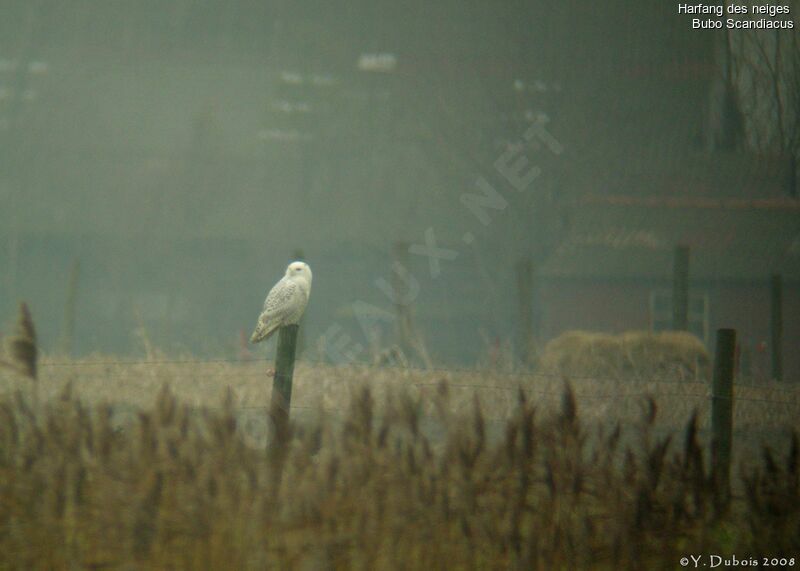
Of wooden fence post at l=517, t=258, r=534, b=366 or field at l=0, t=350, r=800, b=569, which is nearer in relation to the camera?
field at l=0, t=350, r=800, b=569

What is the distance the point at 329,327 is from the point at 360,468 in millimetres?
22877

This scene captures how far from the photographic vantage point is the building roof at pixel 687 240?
20297 mm

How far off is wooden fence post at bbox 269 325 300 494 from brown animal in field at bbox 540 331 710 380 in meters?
7.17

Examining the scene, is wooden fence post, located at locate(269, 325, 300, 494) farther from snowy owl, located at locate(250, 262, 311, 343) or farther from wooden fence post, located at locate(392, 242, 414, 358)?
wooden fence post, located at locate(392, 242, 414, 358)

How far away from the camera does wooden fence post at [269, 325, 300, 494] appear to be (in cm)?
330

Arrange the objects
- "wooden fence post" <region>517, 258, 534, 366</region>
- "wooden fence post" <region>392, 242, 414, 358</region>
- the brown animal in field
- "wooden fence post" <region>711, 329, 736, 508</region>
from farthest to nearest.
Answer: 1. "wooden fence post" <region>517, 258, 534, 366</region>
2. "wooden fence post" <region>392, 242, 414, 358</region>
3. the brown animal in field
4. "wooden fence post" <region>711, 329, 736, 508</region>

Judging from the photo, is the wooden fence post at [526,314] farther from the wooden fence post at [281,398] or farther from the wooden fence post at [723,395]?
the wooden fence post at [281,398]

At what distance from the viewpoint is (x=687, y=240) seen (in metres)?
20.7

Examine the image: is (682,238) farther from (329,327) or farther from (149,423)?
(149,423)

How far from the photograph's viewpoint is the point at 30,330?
341cm

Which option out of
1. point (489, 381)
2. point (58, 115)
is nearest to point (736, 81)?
point (489, 381)

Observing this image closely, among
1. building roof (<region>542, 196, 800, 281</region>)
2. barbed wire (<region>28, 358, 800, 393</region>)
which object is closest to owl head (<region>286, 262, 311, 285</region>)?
barbed wire (<region>28, 358, 800, 393</region>)

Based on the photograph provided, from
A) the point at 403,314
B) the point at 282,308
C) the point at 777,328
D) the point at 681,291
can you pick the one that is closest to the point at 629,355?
the point at 681,291

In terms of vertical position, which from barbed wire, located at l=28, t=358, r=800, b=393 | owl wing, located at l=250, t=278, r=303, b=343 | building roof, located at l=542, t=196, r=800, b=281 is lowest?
barbed wire, located at l=28, t=358, r=800, b=393
